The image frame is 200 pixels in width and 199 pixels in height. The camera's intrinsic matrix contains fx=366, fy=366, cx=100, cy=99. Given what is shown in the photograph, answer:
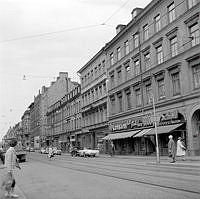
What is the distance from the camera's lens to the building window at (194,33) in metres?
30.9

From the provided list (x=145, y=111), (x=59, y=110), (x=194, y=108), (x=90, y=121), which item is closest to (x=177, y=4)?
(x=194, y=108)

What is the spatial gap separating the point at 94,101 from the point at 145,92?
836 inches

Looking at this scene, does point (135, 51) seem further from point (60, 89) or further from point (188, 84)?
point (60, 89)

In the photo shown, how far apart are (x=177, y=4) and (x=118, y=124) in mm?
20152

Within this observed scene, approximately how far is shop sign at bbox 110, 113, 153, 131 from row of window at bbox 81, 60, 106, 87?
1007 cm

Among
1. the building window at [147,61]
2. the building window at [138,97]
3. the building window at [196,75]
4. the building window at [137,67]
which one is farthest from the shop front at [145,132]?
the building window at [137,67]

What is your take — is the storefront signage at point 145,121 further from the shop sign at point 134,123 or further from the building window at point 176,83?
the building window at point 176,83

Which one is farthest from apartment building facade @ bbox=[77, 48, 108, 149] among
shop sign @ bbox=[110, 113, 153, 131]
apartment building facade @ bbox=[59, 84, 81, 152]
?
shop sign @ bbox=[110, 113, 153, 131]

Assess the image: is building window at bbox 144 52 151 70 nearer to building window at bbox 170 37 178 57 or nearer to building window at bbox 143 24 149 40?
building window at bbox 143 24 149 40

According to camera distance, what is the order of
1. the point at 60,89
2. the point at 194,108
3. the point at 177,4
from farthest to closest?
the point at 60,89 < the point at 177,4 < the point at 194,108

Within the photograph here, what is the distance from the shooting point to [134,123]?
4372cm

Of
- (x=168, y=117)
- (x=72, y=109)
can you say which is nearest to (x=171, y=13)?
(x=168, y=117)

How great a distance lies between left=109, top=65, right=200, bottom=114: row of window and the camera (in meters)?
34.1

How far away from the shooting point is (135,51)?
144 ft
